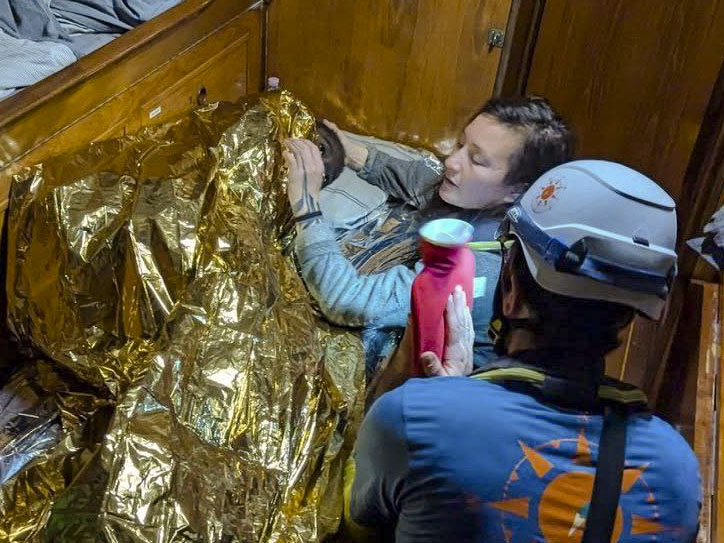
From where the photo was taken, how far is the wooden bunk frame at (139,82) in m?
1.20

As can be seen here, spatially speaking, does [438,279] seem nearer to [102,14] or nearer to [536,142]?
[536,142]

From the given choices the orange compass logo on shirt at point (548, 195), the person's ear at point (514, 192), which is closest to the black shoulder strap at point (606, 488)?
the orange compass logo on shirt at point (548, 195)

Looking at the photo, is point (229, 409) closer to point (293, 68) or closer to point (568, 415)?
point (568, 415)

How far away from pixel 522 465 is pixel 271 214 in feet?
A: 2.52

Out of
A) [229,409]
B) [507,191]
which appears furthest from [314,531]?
[507,191]

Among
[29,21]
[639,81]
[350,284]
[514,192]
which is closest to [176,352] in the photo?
[350,284]

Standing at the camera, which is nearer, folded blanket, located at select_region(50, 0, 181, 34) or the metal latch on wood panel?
folded blanket, located at select_region(50, 0, 181, 34)

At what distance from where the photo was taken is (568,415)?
0.78 metres

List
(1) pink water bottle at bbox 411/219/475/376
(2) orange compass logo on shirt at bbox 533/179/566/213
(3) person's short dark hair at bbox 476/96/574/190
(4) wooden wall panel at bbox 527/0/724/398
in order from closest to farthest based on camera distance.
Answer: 1. (2) orange compass logo on shirt at bbox 533/179/566/213
2. (1) pink water bottle at bbox 411/219/475/376
3. (3) person's short dark hair at bbox 476/96/574/190
4. (4) wooden wall panel at bbox 527/0/724/398

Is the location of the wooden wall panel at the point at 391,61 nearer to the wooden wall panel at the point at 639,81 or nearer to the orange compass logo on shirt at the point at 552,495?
the wooden wall panel at the point at 639,81

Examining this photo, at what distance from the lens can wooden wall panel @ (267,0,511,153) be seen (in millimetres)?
1791

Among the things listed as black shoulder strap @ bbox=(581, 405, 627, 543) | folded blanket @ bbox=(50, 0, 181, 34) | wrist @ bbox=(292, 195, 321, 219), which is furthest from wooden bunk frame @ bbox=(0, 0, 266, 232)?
black shoulder strap @ bbox=(581, 405, 627, 543)

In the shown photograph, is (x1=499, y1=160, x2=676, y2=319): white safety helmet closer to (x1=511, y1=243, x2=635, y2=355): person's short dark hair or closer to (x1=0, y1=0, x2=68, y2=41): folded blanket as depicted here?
(x1=511, y1=243, x2=635, y2=355): person's short dark hair

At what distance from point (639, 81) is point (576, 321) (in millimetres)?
1184
